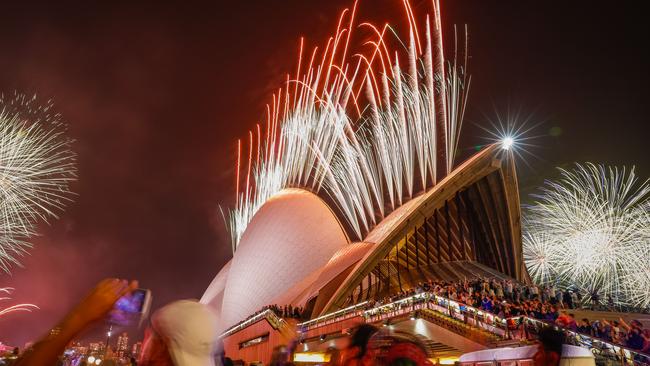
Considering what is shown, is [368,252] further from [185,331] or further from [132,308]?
[185,331]

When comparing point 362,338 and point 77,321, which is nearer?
point 77,321

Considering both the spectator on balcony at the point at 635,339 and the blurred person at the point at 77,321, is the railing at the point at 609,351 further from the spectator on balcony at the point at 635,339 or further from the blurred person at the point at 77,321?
the blurred person at the point at 77,321

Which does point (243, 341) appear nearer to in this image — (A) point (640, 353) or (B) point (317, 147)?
(B) point (317, 147)

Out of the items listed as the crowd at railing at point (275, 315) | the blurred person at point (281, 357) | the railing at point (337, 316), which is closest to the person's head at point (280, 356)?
the blurred person at point (281, 357)

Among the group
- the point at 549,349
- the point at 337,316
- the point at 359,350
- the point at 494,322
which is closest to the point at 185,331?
the point at 359,350

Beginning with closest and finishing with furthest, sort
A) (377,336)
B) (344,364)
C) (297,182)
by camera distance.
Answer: (377,336), (344,364), (297,182)

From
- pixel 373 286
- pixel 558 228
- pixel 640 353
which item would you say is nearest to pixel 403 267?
pixel 373 286
